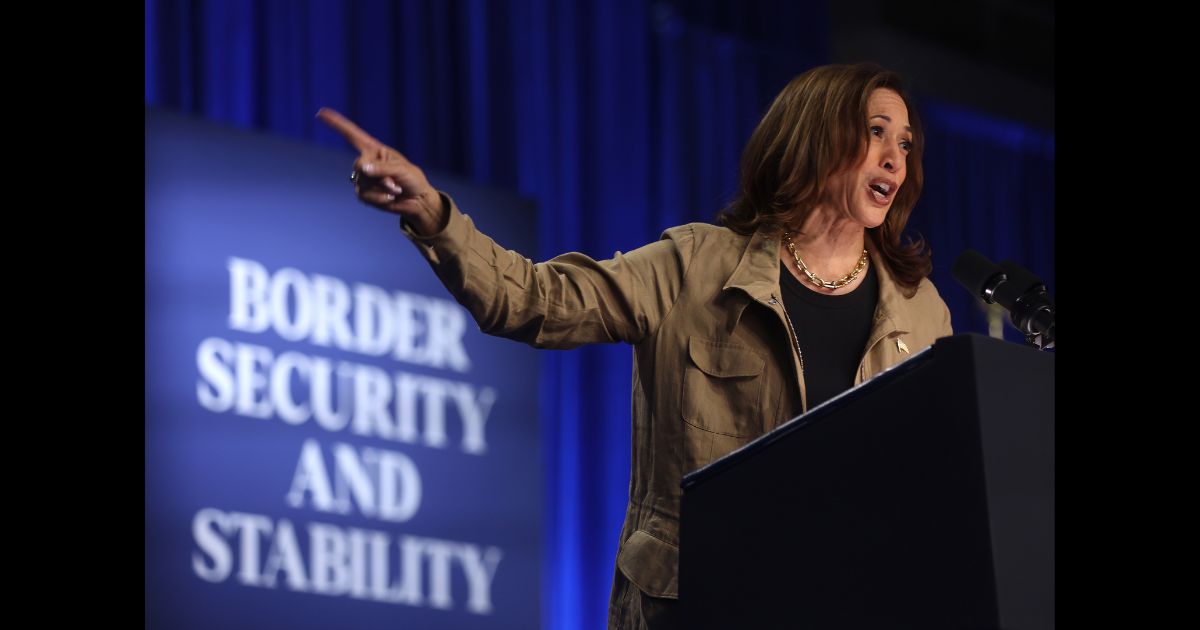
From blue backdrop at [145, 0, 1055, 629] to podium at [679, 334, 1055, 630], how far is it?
2.68 m

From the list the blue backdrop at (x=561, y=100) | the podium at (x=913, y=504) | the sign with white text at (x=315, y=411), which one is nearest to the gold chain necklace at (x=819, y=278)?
the podium at (x=913, y=504)

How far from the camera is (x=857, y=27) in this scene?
536 cm

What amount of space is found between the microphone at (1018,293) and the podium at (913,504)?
1.18ft

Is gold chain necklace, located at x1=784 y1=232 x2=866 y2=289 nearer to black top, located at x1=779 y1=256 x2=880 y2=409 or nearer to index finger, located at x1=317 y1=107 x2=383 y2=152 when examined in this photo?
black top, located at x1=779 y1=256 x2=880 y2=409

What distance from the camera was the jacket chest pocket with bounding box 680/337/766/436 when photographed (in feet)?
6.25

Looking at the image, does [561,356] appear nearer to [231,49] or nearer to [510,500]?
[510,500]

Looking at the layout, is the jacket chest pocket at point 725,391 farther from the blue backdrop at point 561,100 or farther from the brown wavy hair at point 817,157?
the blue backdrop at point 561,100

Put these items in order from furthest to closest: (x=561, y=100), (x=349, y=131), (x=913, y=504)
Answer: (x=561, y=100), (x=349, y=131), (x=913, y=504)

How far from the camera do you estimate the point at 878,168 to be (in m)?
2.01

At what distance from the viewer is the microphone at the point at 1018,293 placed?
1657mm

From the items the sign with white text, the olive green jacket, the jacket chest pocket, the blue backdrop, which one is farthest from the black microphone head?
the blue backdrop

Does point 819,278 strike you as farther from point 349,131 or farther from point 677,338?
point 349,131

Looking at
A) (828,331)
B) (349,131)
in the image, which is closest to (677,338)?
(828,331)

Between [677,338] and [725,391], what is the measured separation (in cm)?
10
